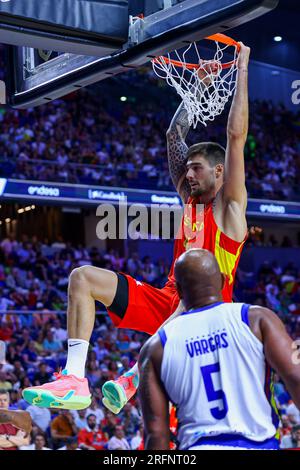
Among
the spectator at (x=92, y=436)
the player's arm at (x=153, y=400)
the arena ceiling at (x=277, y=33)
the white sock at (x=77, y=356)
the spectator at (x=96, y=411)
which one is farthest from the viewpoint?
the spectator at (x=96, y=411)

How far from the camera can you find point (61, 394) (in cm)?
479

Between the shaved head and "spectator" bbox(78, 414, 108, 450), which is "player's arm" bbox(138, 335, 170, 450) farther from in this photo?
"spectator" bbox(78, 414, 108, 450)

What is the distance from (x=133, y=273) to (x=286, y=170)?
5.27 m

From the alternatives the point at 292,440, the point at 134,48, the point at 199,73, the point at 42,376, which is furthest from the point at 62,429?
the point at 134,48

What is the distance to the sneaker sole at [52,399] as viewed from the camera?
15.4ft

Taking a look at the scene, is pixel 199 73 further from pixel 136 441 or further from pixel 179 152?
pixel 136 441

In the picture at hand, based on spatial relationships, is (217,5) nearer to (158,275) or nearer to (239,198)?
(239,198)

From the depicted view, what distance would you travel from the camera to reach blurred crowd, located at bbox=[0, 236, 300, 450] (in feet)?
35.9

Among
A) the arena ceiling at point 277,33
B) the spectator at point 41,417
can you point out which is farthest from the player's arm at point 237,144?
the spectator at point 41,417

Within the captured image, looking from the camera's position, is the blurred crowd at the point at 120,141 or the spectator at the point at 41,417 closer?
the spectator at the point at 41,417

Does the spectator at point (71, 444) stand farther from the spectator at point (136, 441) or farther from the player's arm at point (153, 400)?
the player's arm at point (153, 400)

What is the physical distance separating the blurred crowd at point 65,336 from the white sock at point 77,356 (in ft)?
14.2

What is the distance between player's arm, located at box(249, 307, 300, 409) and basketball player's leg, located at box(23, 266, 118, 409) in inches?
74.4
